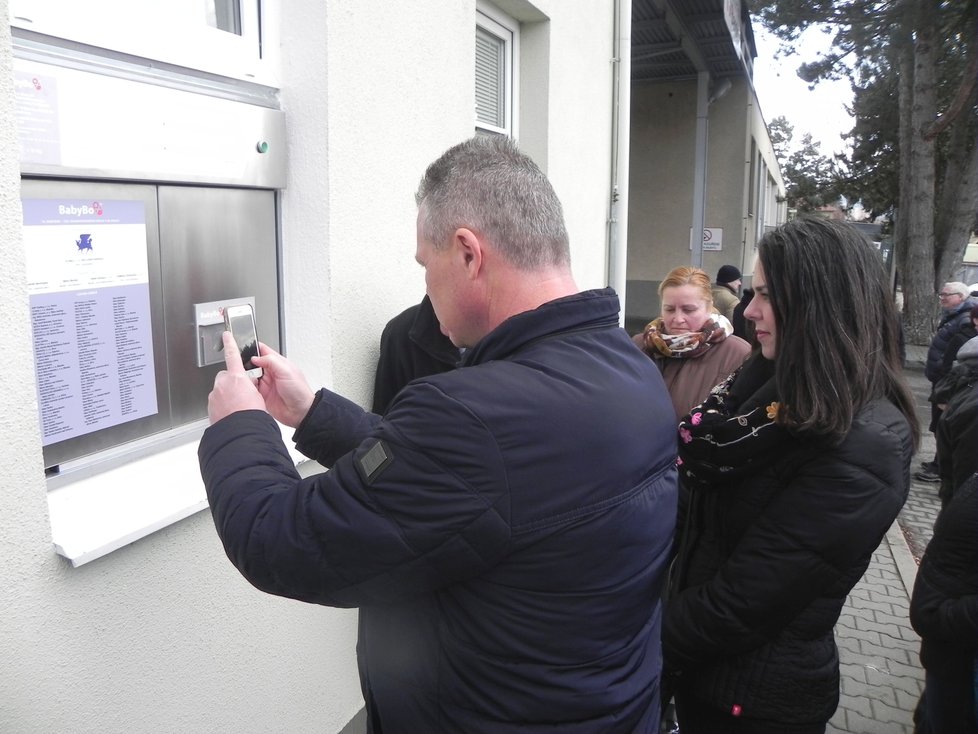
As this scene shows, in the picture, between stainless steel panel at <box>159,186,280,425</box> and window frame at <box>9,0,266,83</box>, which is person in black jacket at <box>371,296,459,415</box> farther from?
window frame at <box>9,0,266,83</box>

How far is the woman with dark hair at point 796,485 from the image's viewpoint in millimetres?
1854

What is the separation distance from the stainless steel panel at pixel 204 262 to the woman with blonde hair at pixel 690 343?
2061mm

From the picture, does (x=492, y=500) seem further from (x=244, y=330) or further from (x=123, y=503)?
(x=123, y=503)

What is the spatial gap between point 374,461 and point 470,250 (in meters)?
0.44

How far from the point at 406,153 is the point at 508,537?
6.71ft

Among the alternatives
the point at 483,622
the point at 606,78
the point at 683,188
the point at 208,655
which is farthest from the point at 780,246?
the point at 683,188

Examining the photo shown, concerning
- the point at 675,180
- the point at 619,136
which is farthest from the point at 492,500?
the point at 675,180

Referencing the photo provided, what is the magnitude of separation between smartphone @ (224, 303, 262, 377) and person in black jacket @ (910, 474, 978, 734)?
77.3 inches

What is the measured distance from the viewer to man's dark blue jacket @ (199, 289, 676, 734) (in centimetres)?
117

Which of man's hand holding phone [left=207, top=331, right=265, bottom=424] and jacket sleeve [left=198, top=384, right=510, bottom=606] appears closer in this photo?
jacket sleeve [left=198, top=384, right=510, bottom=606]

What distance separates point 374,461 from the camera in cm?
119

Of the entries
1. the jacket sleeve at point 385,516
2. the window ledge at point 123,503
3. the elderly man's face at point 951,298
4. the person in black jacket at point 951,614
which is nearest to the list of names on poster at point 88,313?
the window ledge at point 123,503

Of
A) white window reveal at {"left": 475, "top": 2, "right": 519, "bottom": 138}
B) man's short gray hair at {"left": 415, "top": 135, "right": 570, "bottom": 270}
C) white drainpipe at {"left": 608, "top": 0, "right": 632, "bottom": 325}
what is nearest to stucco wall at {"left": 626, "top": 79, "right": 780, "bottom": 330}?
white drainpipe at {"left": 608, "top": 0, "right": 632, "bottom": 325}

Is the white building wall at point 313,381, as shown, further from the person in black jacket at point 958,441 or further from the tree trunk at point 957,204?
the tree trunk at point 957,204
